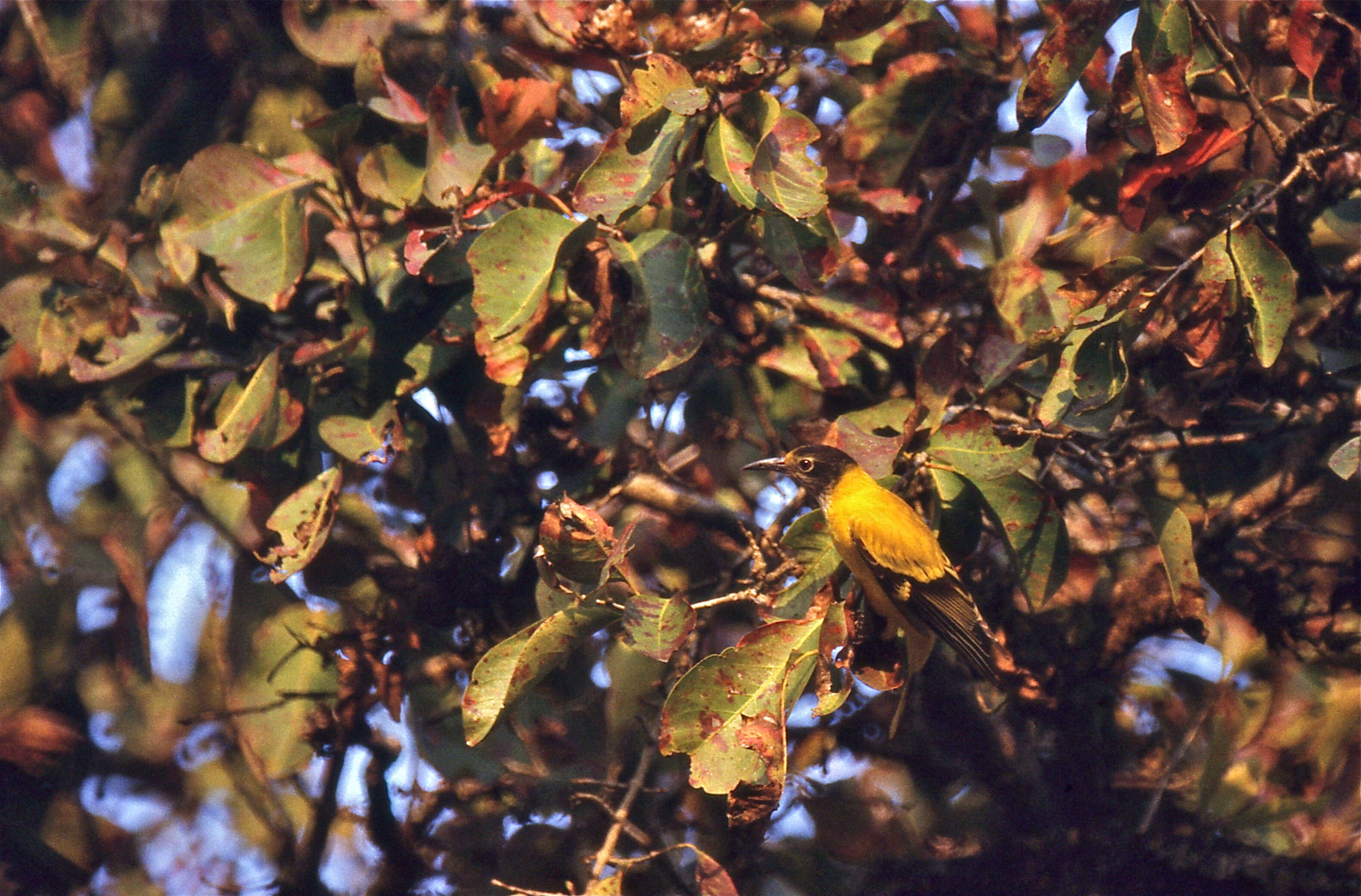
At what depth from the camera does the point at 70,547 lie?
142 inches

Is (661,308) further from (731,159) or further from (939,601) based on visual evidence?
(939,601)

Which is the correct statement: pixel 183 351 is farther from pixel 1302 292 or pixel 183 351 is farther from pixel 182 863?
pixel 1302 292

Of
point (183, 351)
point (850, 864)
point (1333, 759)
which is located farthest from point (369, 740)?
point (1333, 759)

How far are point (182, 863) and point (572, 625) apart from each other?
264 cm

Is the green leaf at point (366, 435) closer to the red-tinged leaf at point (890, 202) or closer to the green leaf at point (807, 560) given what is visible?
the green leaf at point (807, 560)

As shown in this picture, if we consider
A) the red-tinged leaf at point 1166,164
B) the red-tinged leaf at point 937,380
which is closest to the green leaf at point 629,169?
the red-tinged leaf at point 937,380

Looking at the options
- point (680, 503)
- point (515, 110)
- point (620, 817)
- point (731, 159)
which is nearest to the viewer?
point (731, 159)

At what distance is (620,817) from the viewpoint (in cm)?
226

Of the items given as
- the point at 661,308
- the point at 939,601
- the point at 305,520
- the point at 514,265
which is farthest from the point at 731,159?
the point at 305,520

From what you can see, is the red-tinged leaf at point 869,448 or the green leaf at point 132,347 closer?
the red-tinged leaf at point 869,448

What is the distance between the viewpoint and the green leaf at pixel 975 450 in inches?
79.1

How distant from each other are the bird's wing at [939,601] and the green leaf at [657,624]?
630mm

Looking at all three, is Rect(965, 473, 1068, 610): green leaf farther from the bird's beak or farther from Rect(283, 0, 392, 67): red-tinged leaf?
Rect(283, 0, 392, 67): red-tinged leaf

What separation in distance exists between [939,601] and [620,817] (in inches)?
36.0
